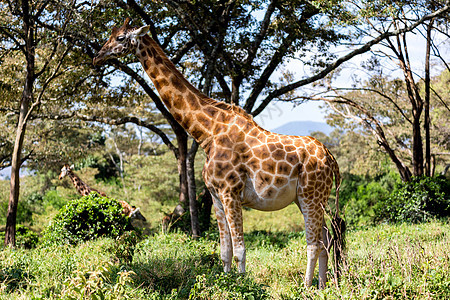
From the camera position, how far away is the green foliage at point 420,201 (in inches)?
412

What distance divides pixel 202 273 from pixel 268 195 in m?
1.38

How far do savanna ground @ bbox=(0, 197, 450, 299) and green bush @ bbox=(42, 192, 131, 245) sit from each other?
0.37 m

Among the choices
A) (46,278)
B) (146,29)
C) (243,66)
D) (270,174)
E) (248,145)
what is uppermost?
(243,66)

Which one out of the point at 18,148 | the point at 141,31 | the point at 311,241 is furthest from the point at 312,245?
the point at 18,148

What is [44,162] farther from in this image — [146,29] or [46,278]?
[146,29]

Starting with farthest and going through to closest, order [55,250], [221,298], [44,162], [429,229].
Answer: [44,162] → [429,229] → [55,250] → [221,298]

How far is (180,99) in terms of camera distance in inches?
213

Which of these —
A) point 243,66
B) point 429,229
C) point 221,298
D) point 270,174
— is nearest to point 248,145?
point 270,174

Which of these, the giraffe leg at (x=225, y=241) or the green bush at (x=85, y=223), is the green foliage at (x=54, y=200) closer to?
the green bush at (x=85, y=223)

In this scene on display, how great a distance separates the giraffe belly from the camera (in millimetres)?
5113

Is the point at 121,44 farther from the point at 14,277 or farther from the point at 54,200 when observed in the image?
the point at 54,200

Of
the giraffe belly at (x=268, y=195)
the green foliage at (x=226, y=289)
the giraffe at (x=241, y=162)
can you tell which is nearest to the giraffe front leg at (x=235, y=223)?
the giraffe at (x=241, y=162)

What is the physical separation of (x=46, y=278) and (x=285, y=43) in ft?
26.8

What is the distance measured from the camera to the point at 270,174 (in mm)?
5086
